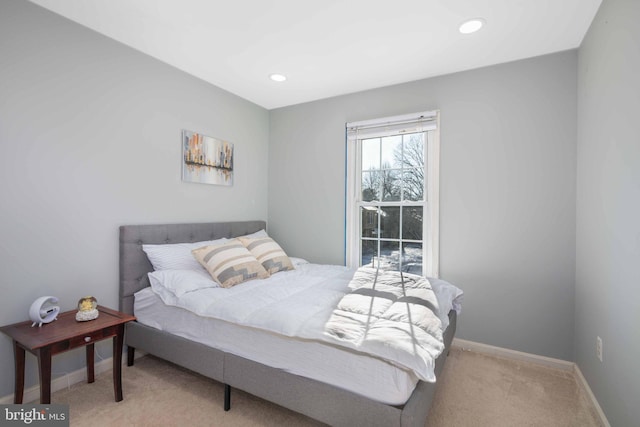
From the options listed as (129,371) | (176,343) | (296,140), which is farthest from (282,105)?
(129,371)

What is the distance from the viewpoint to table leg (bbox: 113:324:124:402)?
6.61 ft

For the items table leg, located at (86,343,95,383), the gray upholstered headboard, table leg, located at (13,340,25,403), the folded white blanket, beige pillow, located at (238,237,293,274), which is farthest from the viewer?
beige pillow, located at (238,237,293,274)

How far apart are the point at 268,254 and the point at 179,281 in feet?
2.94

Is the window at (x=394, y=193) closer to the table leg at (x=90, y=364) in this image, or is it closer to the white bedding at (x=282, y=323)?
the white bedding at (x=282, y=323)

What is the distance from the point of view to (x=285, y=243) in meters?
3.96

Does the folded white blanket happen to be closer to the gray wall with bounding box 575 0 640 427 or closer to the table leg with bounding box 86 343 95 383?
the gray wall with bounding box 575 0 640 427

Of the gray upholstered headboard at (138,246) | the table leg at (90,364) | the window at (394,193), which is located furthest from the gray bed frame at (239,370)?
the window at (394,193)

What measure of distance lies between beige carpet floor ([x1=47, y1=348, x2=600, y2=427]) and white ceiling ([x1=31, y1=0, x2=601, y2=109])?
8.41 feet

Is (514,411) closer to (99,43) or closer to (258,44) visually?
(258,44)

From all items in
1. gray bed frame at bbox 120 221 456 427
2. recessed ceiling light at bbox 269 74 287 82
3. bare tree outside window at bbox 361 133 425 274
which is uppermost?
recessed ceiling light at bbox 269 74 287 82

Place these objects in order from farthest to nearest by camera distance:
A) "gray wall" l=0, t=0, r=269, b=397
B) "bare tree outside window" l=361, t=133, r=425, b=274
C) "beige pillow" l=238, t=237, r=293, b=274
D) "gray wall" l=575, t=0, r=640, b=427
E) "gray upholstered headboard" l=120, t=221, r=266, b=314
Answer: "bare tree outside window" l=361, t=133, r=425, b=274 → "beige pillow" l=238, t=237, r=293, b=274 → "gray upholstered headboard" l=120, t=221, r=266, b=314 → "gray wall" l=0, t=0, r=269, b=397 → "gray wall" l=575, t=0, r=640, b=427

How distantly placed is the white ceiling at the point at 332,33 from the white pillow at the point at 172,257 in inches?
64.0

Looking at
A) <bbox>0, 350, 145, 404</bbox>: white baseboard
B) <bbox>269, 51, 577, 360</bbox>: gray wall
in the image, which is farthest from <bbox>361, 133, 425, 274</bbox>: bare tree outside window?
<bbox>0, 350, 145, 404</bbox>: white baseboard

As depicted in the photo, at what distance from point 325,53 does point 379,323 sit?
2144 millimetres
